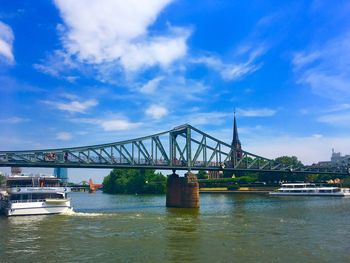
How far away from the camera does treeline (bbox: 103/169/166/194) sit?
554 feet

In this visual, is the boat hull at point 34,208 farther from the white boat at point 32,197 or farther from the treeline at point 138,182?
the treeline at point 138,182

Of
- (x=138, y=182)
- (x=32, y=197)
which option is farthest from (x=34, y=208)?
(x=138, y=182)

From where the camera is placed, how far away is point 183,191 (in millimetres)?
82000

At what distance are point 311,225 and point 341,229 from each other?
4302mm

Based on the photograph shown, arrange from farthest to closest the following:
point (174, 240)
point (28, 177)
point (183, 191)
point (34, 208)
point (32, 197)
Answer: point (183, 191), point (28, 177), point (32, 197), point (34, 208), point (174, 240)

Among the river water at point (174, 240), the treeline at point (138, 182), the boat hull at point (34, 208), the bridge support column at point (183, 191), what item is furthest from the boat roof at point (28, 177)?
the treeline at point (138, 182)

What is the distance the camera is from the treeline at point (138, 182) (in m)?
169

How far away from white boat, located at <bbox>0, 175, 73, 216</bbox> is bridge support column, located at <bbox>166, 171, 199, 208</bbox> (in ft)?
88.9

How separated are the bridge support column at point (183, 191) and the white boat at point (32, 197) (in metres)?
27.1

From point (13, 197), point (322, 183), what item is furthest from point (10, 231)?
point (322, 183)

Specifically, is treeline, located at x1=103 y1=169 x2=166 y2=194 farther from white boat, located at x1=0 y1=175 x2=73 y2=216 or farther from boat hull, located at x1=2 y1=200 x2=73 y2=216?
boat hull, located at x1=2 y1=200 x2=73 y2=216

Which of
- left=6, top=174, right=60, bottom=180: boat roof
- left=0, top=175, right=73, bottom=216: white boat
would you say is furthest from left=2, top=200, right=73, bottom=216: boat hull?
left=6, top=174, right=60, bottom=180: boat roof

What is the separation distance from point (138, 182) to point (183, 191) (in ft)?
320

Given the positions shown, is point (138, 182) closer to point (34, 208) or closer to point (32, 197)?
point (32, 197)
